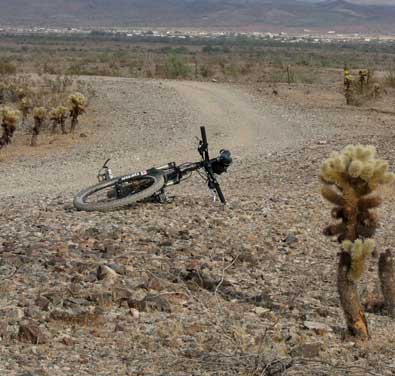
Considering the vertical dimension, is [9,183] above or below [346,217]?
below

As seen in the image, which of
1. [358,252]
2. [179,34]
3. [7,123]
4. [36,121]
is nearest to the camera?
[358,252]

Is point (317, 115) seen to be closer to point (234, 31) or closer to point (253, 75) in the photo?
point (253, 75)

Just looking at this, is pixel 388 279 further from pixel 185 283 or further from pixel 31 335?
pixel 31 335

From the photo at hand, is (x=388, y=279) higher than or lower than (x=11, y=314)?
higher

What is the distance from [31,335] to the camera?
5414 mm

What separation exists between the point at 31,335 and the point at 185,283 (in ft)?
5.78

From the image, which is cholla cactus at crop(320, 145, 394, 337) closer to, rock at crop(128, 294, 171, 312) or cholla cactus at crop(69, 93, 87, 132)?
rock at crop(128, 294, 171, 312)

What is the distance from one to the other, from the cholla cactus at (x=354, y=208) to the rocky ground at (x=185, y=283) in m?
0.31

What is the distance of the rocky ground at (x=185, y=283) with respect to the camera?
5.29m

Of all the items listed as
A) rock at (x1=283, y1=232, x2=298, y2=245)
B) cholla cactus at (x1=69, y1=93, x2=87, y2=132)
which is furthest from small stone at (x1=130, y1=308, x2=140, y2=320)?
cholla cactus at (x1=69, y1=93, x2=87, y2=132)

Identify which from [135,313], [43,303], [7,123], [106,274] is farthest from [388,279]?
[7,123]

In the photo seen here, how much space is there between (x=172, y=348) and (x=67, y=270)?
174 cm

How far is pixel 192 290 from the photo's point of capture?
6.72 metres

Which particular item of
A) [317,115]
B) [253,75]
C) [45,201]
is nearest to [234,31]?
[253,75]
